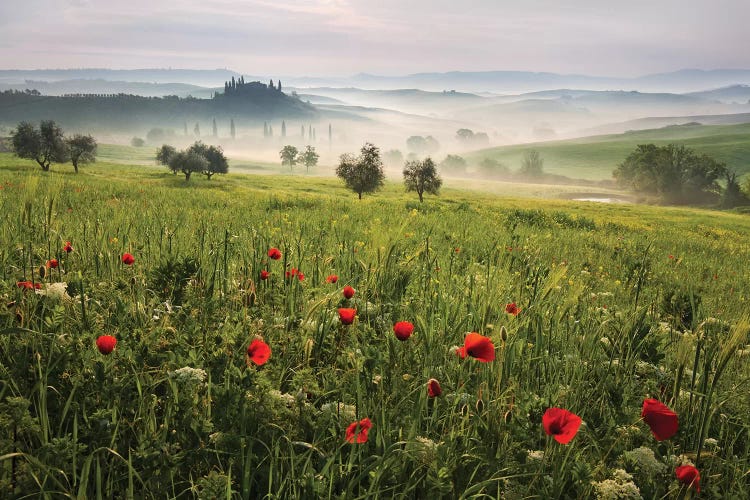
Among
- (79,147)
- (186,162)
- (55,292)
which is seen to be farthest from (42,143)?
(55,292)

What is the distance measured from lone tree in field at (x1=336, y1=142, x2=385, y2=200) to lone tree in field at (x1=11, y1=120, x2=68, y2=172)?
4383 centimetres

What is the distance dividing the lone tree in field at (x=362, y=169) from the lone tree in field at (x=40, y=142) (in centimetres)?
4383

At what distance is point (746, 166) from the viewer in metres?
131

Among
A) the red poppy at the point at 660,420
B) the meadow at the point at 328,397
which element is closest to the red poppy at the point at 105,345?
the meadow at the point at 328,397

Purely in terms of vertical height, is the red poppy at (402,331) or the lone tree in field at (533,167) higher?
the lone tree in field at (533,167)

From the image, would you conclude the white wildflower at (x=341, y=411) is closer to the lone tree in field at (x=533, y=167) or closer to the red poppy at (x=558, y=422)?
the red poppy at (x=558, y=422)

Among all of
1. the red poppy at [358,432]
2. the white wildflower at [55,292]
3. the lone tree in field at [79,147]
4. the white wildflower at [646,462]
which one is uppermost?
the lone tree in field at [79,147]

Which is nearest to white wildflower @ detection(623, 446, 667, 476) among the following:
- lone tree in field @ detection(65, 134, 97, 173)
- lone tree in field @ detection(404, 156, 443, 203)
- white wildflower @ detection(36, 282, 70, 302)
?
white wildflower @ detection(36, 282, 70, 302)

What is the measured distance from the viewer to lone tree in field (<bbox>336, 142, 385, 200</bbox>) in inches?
1815

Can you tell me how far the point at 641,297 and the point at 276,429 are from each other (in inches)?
250

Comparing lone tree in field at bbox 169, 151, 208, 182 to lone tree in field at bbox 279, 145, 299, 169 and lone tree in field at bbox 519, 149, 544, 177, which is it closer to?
lone tree in field at bbox 279, 145, 299, 169

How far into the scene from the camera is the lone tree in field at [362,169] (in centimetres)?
4609

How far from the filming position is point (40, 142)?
61.2 meters

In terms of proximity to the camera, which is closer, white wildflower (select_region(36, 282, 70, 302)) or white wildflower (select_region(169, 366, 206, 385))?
white wildflower (select_region(169, 366, 206, 385))
